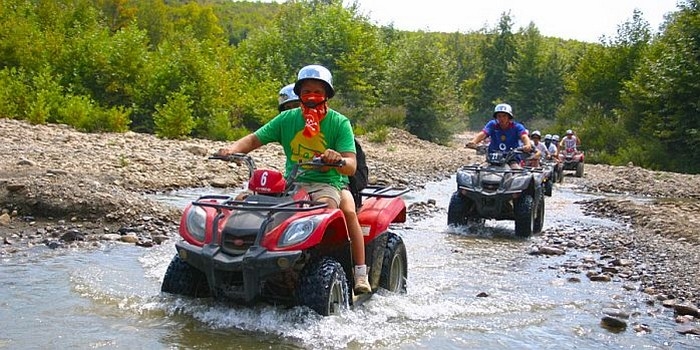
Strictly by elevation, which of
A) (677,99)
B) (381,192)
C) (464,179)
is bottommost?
(464,179)

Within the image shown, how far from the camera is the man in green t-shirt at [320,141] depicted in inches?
221

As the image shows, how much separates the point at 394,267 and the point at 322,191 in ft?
4.38

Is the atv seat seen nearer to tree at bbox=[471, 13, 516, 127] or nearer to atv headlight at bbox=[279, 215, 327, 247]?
atv headlight at bbox=[279, 215, 327, 247]

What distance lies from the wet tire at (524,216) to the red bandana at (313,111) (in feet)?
19.7

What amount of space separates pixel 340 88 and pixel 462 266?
34913 mm

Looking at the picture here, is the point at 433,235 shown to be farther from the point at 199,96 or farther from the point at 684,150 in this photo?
the point at 684,150

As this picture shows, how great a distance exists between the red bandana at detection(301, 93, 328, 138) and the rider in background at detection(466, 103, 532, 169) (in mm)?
6118

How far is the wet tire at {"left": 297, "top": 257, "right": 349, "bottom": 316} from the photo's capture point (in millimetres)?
5082

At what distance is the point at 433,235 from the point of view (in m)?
10.9

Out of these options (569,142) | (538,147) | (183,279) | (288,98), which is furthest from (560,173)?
(183,279)

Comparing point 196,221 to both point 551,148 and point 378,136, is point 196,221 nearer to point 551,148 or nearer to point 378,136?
point 551,148

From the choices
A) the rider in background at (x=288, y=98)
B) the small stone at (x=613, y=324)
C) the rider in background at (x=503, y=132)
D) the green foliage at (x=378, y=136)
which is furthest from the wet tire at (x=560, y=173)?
the rider in background at (x=288, y=98)

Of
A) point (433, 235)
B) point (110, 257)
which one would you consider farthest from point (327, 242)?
point (433, 235)

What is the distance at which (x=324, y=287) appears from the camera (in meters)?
Result: 5.09
